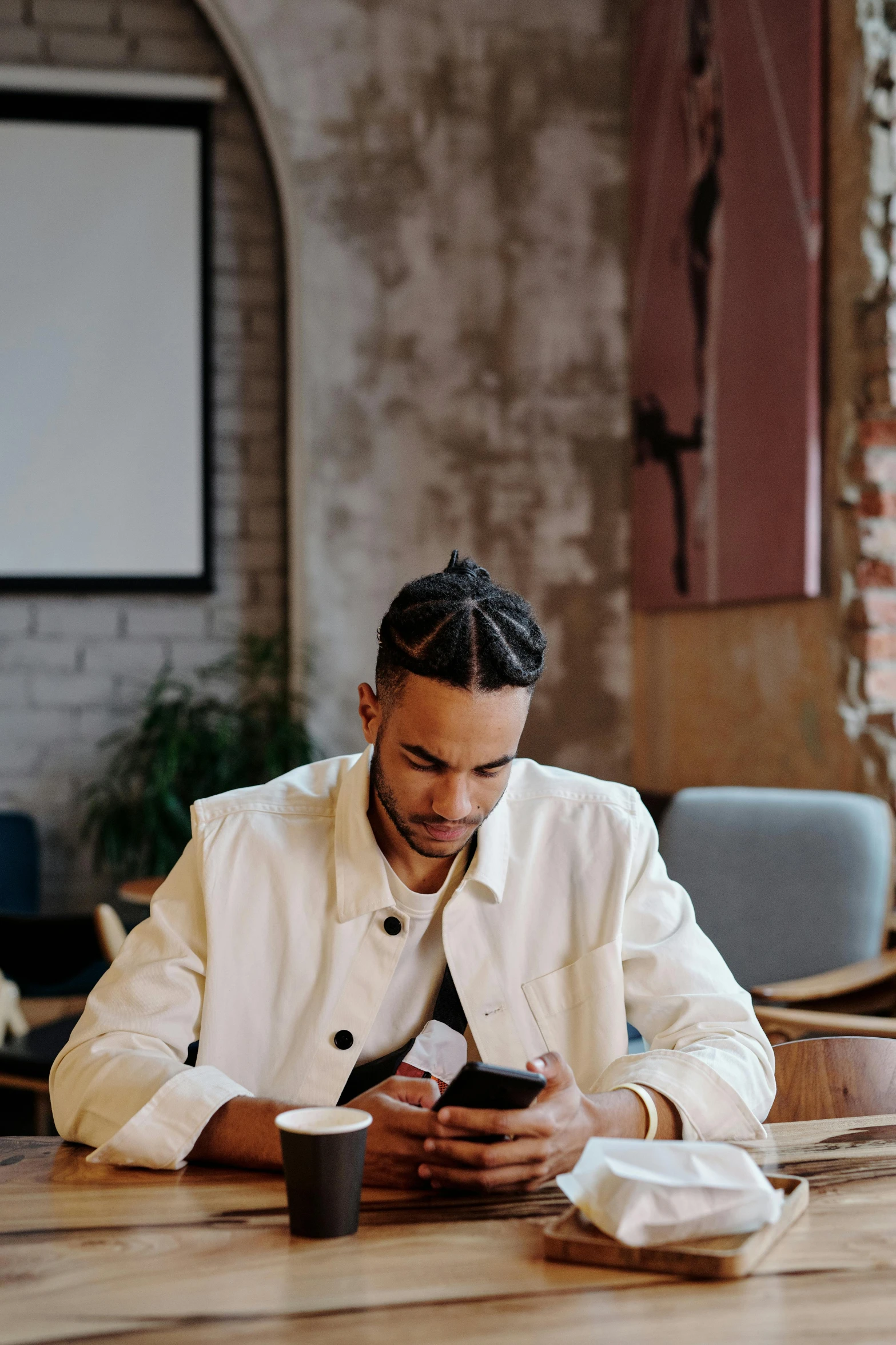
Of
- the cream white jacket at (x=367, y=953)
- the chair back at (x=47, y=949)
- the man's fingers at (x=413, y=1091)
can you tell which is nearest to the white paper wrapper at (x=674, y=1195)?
the man's fingers at (x=413, y=1091)

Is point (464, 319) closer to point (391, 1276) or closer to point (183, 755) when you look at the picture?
point (183, 755)

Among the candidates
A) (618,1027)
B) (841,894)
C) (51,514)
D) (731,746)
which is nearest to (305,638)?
(51,514)

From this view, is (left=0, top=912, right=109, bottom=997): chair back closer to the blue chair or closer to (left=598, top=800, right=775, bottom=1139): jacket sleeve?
the blue chair

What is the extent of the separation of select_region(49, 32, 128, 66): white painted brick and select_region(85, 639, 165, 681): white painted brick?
2.03 meters

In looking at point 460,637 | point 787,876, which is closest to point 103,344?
point 787,876

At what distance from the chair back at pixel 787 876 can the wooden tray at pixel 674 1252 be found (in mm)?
2077

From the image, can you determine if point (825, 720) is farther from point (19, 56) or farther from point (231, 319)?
point (19, 56)

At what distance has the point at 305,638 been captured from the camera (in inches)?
184

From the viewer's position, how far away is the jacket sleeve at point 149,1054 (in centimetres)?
122

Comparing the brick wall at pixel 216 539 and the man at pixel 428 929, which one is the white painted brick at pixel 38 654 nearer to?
the brick wall at pixel 216 539

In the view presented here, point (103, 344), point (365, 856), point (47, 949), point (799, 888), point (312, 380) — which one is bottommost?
point (47, 949)

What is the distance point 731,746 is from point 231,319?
7.61ft

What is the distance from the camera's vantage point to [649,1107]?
1.27 metres

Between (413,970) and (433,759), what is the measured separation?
0.26m
